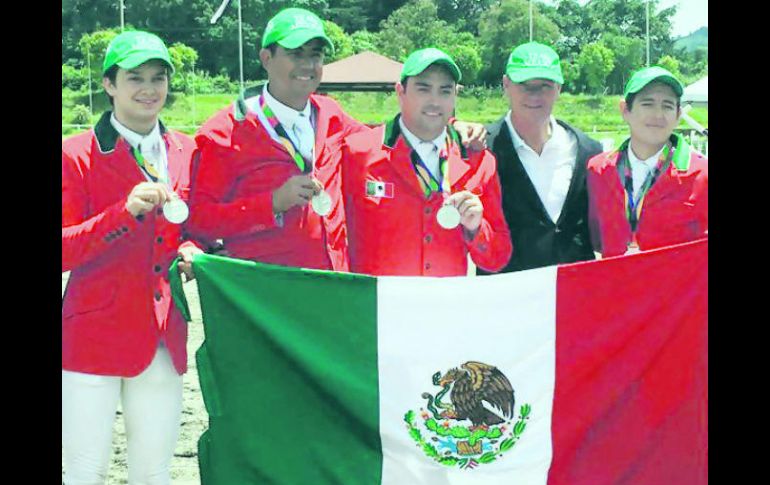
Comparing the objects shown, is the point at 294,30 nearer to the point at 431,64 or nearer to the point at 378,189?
the point at 431,64

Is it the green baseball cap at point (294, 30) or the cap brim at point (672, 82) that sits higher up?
the green baseball cap at point (294, 30)

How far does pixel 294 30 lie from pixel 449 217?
2.99 ft

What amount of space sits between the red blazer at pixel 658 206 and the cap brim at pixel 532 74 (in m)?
0.40

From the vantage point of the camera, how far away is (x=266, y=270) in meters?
3.91

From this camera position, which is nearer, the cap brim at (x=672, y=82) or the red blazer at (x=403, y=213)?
the red blazer at (x=403, y=213)

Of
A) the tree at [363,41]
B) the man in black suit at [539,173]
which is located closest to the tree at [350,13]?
the tree at [363,41]

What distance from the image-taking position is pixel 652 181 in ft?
14.1

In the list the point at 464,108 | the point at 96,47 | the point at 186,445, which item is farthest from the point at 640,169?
the point at 96,47

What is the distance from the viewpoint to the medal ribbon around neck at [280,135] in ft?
13.1

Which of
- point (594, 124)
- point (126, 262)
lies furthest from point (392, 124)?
point (594, 124)

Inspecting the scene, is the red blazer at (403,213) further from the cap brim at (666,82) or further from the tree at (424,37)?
the tree at (424,37)

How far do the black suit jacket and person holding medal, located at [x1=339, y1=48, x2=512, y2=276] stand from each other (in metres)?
0.14

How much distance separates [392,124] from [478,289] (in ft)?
2.57

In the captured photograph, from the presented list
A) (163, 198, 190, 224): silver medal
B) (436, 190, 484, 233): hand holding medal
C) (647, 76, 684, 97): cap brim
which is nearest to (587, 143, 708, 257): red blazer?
(647, 76, 684, 97): cap brim
